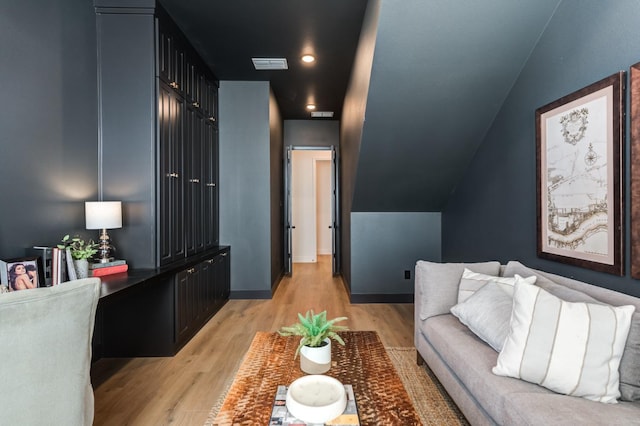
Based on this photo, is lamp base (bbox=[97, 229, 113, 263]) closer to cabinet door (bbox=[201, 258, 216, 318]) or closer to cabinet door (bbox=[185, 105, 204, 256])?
cabinet door (bbox=[185, 105, 204, 256])

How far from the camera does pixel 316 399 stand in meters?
1.20

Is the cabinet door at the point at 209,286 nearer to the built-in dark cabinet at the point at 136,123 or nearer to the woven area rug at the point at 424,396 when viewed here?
the built-in dark cabinet at the point at 136,123

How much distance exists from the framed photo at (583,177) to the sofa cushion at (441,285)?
1.54ft

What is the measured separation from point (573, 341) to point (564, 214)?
1023 mm

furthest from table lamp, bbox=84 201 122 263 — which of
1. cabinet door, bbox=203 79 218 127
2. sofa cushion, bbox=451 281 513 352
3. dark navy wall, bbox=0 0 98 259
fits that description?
sofa cushion, bbox=451 281 513 352

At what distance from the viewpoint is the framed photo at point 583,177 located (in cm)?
175

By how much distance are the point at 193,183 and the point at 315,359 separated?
2646mm

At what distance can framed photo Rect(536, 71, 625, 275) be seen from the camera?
5.75 feet

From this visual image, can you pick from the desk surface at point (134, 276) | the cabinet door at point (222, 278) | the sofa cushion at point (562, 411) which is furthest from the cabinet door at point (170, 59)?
the sofa cushion at point (562, 411)

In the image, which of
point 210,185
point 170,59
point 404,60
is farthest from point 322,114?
point 404,60

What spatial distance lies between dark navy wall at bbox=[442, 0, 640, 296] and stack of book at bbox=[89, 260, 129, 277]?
3.02m

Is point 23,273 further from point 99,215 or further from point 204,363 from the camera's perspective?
point 204,363

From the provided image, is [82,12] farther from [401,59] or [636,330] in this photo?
[636,330]

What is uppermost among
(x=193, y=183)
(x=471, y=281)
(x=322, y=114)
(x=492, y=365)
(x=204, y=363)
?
(x=322, y=114)
